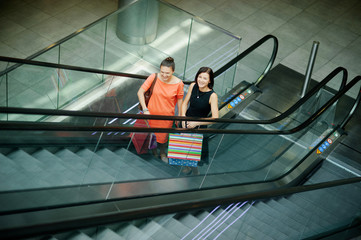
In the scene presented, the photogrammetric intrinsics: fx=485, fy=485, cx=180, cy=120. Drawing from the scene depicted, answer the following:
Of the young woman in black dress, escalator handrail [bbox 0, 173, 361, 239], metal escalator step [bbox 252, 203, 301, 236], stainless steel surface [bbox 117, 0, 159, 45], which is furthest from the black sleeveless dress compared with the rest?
stainless steel surface [bbox 117, 0, 159, 45]

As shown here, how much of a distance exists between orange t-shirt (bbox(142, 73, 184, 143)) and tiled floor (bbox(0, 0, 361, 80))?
4.24 meters

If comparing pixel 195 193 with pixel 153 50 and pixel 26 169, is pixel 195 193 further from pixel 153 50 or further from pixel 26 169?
pixel 153 50

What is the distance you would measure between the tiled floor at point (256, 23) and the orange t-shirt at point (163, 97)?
4.24 metres

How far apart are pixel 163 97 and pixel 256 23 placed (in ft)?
18.8

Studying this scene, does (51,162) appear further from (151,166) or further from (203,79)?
(203,79)

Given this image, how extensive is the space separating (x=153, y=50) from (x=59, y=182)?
181 inches

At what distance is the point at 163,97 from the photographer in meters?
5.49

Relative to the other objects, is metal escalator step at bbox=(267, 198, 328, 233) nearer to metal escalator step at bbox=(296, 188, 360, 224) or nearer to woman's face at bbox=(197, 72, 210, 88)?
metal escalator step at bbox=(296, 188, 360, 224)

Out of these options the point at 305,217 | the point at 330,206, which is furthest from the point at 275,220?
the point at 330,206

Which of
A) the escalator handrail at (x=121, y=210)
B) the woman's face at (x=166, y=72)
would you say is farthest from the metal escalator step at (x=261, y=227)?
the woman's face at (x=166, y=72)

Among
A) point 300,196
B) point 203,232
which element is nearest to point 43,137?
point 203,232

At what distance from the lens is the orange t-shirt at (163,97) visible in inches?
214

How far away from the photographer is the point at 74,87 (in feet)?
24.2

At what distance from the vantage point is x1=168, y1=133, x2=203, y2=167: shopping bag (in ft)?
15.8
